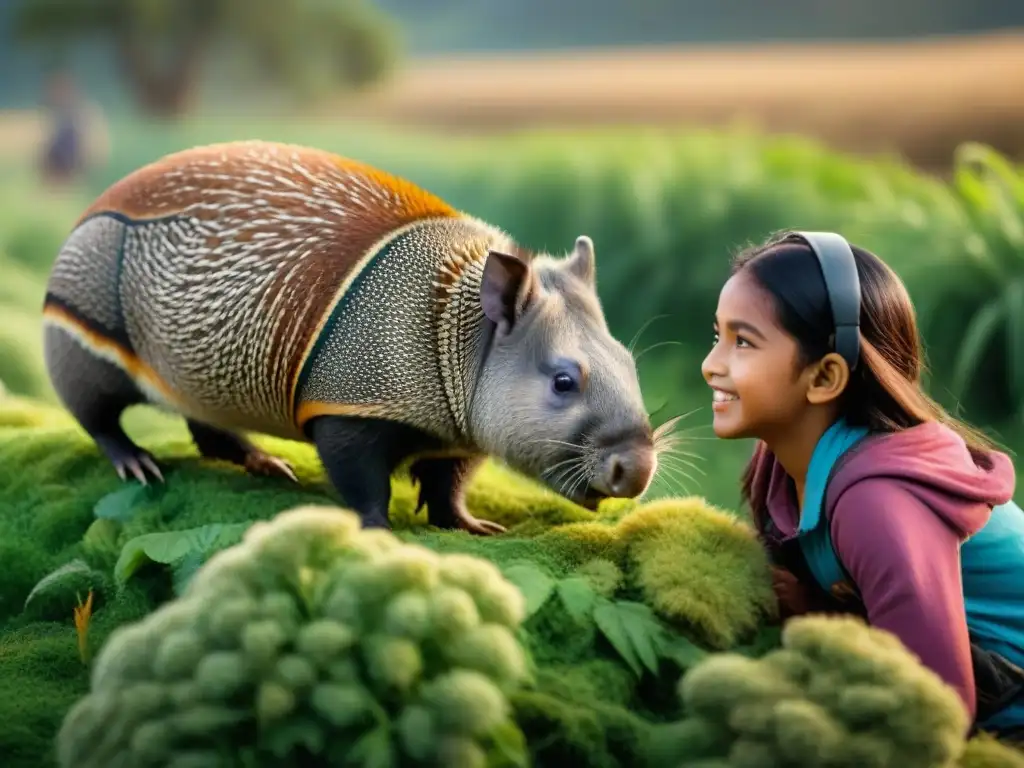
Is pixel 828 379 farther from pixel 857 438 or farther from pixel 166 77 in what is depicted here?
pixel 166 77

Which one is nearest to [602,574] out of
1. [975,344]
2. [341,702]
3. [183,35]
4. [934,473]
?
[934,473]

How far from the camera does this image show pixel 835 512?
7.99 ft

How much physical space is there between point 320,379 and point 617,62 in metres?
6.53

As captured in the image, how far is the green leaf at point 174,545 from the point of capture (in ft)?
9.56

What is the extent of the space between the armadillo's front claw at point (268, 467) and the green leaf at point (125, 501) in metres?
0.32

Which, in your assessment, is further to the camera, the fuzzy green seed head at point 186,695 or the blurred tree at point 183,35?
the blurred tree at point 183,35

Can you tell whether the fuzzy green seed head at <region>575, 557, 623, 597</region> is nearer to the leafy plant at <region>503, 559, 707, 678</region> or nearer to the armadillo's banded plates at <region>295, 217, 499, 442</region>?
the leafy plant at <region>503, 559, 707, 678</region>

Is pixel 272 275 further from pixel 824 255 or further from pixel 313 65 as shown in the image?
pixel 313 65

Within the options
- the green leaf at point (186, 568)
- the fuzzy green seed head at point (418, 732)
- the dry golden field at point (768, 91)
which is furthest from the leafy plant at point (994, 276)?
the fuzzy green seed head at point (418, 732)

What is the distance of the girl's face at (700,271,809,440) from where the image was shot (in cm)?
257

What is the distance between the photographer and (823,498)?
2545 mm

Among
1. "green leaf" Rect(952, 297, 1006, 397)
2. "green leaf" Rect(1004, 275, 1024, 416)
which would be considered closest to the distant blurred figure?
"green leaf" Rect(952, 297, 1006, 397)

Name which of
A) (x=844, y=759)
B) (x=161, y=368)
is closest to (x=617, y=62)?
(x=161, y=368)

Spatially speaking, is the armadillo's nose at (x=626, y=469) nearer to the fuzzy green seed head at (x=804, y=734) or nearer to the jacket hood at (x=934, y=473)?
the jacket hood at (x=934, y=473)
